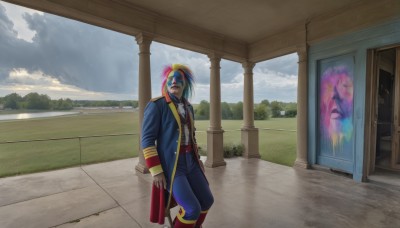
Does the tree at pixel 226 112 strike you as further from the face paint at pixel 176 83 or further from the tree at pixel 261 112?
the face paint at pixel 176 83

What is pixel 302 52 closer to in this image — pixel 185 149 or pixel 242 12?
pixel 242 12

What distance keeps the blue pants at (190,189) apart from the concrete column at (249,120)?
446 centimetres

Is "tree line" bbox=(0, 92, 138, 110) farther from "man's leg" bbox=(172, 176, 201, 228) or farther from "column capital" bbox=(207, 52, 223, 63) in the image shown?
"man's leg" bbox=(172, 176, 201, 228)

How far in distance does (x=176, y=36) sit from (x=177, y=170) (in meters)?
3.58

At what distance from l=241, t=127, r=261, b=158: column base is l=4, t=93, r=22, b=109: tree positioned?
5977 mm

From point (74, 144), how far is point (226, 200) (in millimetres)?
4248

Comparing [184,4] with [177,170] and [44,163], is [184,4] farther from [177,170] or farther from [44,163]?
[44,163]

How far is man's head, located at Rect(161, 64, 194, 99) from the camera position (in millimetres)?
1725

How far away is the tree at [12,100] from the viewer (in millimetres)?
4965

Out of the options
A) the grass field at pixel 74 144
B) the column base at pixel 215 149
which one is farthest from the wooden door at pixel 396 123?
→ the column base at pixel 215 149

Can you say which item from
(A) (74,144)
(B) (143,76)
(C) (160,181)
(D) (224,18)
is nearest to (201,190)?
(C) (160,181)

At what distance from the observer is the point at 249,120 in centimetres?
612

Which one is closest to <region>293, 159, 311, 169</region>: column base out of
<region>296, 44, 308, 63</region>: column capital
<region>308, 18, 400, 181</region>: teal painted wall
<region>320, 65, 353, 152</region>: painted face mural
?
<region>308, 18, 400, 181</region>: teal painted wall

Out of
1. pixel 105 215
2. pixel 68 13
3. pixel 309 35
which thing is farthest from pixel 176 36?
pixel 105 215
